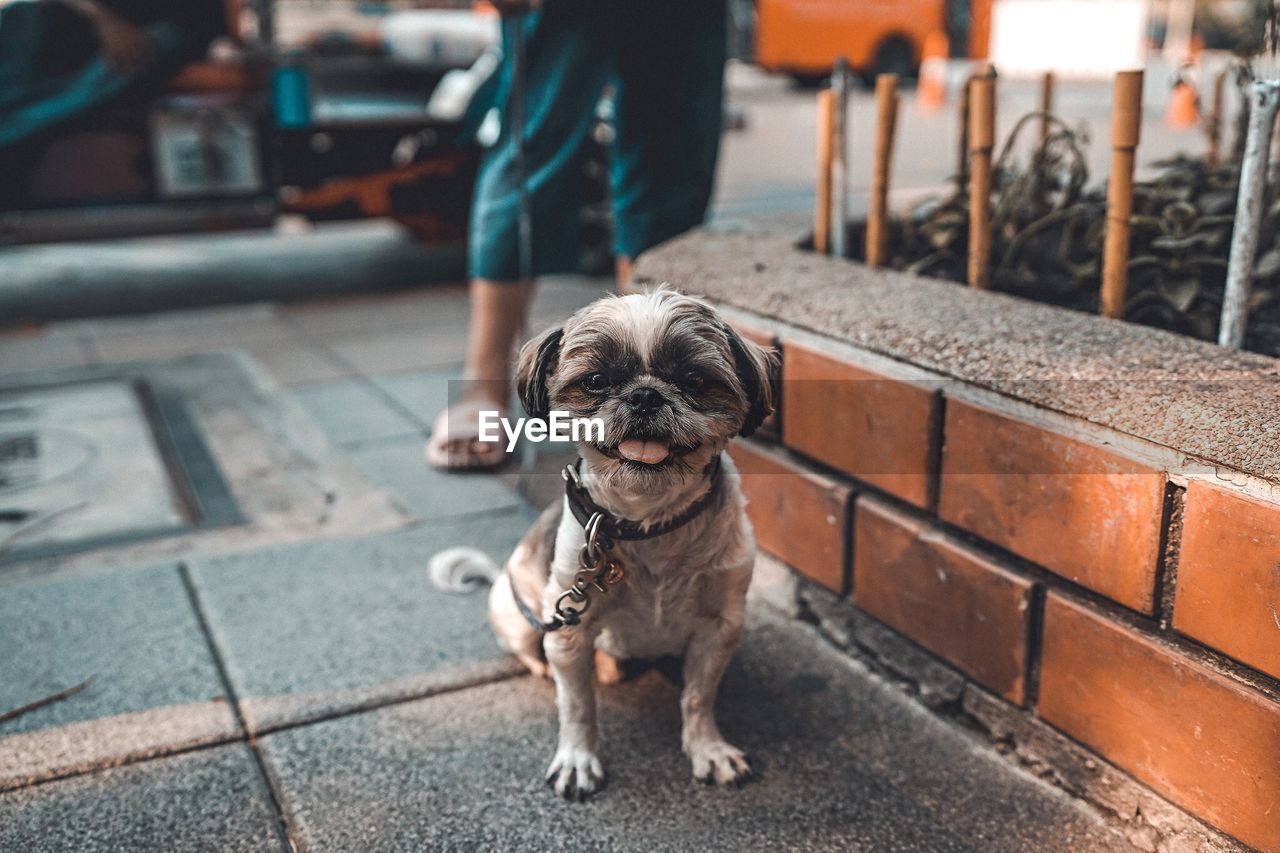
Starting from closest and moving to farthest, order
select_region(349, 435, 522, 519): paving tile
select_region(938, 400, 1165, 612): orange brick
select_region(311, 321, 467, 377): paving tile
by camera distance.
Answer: select_region(938, 400, 1165, 612): orange brick < select_region(349, 435, 522, 519): paving tile < select_region(311, 321, 467, 377): paving tile

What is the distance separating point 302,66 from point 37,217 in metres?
1.44

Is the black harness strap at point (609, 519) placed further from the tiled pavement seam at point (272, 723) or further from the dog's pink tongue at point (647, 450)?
the tiled pavement seam at point (272, 723)

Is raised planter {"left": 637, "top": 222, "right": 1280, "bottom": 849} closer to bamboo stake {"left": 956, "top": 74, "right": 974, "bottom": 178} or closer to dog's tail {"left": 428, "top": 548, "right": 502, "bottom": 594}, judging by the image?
bamboo stake {"left": 956, "top": 74, "right": 974, "bottom": 178}

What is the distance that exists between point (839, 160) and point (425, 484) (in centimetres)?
158

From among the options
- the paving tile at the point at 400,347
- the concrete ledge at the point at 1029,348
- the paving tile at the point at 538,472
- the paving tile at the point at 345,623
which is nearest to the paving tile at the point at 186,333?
the paving tile at the point at 400,347

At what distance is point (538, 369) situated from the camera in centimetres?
198

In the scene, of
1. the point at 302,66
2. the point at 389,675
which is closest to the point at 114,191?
the point at 302,66

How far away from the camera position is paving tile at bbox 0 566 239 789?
2.29 m

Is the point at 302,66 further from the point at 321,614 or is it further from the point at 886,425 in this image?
the point at 886,425

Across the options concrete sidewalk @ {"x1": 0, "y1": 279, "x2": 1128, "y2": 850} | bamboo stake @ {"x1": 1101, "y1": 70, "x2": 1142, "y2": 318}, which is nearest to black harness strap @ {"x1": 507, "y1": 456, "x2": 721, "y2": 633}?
concrete sidewalk @ {"x1": 0, "y1": 279, "x2": 1128, "y2": 850}

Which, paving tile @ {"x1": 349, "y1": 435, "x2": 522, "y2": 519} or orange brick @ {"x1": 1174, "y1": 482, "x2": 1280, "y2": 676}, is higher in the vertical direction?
orange brick @ {"x1": 1174, "y1": 482, "x2": 1280, "y2": 676}

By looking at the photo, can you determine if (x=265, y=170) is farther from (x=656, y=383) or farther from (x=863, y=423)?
(x=656, y=383)

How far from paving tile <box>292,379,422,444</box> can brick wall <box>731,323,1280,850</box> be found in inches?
71.4

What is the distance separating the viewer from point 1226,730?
72.4 inches
